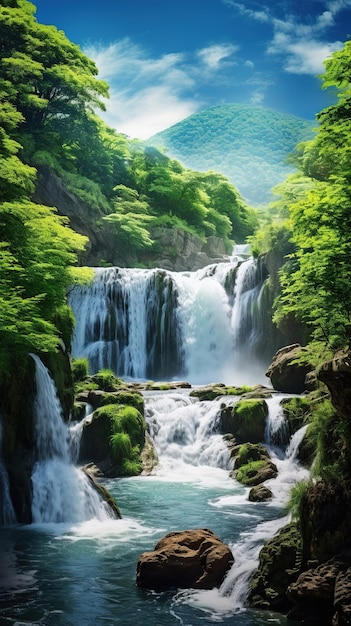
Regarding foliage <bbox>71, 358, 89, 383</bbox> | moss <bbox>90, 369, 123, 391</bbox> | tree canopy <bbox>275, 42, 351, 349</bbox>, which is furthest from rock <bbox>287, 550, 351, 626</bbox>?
foliage <bbox>71, 358, 89, 383</bbox>

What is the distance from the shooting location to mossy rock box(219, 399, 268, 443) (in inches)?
730

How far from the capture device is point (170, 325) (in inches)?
1267

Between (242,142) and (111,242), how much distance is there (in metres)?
72.4

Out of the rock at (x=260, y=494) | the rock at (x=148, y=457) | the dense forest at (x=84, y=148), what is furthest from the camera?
the dense forest at (x=84, y=148)

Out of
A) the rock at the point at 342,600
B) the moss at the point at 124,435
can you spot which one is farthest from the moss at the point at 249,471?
the rock at the point at 342,600

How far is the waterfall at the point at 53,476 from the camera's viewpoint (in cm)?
1238

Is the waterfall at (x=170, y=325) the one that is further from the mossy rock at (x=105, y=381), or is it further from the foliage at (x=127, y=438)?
the foliage at (x=127, y=438)

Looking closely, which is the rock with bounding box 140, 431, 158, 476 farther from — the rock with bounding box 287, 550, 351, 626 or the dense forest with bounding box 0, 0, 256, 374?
the rock with bounding box 287, 550, 351, 626

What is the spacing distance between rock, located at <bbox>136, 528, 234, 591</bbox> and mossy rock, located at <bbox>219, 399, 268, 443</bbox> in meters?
9.85

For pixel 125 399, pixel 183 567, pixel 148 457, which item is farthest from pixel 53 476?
pixel 125 399

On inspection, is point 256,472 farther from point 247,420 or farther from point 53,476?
point 53,476

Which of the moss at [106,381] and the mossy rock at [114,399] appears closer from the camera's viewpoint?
the mossy rock at [114,399]

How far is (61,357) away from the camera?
53.2ft

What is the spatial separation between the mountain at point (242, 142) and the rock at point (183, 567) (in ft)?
253
